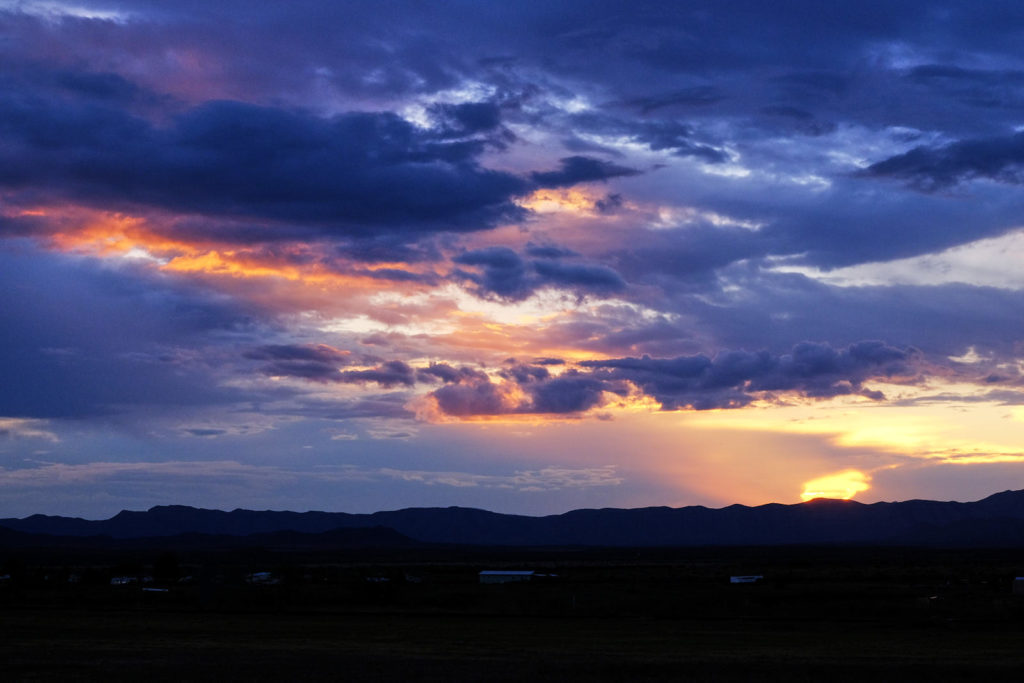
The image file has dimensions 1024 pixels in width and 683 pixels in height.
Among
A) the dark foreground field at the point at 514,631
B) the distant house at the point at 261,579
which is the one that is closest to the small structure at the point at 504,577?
the dark foreground field at the point at 514,631

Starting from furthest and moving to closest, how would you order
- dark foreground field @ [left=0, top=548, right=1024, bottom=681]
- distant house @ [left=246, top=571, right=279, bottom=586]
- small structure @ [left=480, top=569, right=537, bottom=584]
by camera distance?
small structure @ [left=480, top=569, right=537, bottom=584] → distant house @ [left=246, top=571, right=279, bottom=586] → dark foreground field @ [left=0, top=548, right=1024, bottom=681]

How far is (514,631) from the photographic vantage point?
169 ft

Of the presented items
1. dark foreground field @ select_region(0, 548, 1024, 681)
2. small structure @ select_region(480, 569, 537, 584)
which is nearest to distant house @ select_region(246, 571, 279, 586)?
dark foreground field @ select_region(0, 548, 1024, 681)

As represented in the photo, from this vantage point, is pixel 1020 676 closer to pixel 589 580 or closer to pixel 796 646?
pixel 796 646

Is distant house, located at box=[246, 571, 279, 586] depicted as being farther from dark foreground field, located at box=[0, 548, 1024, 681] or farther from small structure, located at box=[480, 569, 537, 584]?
small structure, located at box=[480, 569, 537, 584]

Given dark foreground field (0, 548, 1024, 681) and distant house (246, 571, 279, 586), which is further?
distant house (246, 571, 279, 586)

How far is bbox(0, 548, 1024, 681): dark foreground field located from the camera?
3516cm

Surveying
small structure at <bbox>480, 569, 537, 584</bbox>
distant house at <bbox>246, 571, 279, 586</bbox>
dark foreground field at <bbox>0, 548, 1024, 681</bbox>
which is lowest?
dark foreground field at <bbox>0, 548, 1024, 681</bbox>

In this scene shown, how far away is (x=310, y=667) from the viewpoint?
35.7 m

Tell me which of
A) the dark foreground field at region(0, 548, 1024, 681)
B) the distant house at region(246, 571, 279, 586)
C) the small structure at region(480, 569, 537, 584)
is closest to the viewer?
the dark foreground field at region(0, 548, 1024, 681)

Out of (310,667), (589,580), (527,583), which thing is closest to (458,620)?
(310,667)

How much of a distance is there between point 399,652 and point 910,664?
18.1 m

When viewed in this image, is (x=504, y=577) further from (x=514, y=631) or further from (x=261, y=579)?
(x=514, y=631)

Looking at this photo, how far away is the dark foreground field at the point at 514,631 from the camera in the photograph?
115 ft
